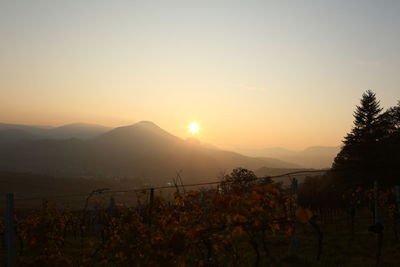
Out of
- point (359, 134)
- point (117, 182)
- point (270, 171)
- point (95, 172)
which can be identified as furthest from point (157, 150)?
point (359, 134)

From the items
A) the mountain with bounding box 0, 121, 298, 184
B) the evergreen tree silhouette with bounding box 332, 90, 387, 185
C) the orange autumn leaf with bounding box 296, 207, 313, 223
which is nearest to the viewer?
the orange autumn leaf with bounding box 296, 207, 313, 223

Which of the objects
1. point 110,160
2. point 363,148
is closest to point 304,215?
point 363,148

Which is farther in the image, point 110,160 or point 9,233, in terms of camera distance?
point 110,160

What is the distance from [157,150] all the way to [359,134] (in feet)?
506

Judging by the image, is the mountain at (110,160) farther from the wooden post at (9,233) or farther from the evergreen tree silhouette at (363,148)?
the wooden post at (9,233)

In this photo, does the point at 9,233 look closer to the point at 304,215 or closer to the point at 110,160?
the point at 304,215

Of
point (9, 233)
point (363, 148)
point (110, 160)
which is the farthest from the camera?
point (110, 160)

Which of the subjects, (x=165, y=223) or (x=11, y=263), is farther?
(x=11, y=263)

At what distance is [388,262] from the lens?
9.55 metres

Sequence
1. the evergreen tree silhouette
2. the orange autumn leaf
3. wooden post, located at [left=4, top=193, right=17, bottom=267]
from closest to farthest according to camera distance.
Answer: the orange autumn leaf, wooden post, located at [left=4, top=193, right=17, bottom=267], the evergreen tree silhouette

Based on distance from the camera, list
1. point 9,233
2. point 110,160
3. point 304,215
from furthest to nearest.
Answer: point 110,160 < point 9,233 < point 304,215

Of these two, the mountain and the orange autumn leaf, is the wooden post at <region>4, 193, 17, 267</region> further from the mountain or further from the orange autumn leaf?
the mountain

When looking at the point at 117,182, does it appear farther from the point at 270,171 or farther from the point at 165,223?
the point at 165,223

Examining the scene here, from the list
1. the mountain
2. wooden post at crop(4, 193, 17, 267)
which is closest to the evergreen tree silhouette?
wooden post at crop(4, 193, 17, 267)
